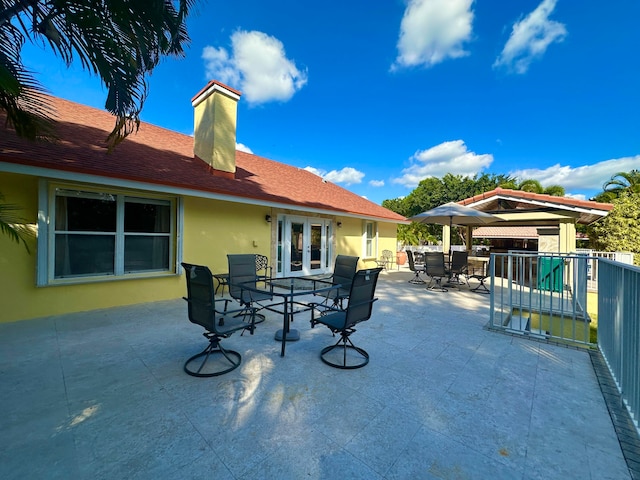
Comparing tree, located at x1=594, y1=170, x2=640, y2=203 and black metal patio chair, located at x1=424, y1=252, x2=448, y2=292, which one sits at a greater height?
tree, located at x1=594, y1=170, x2=640, y2=203

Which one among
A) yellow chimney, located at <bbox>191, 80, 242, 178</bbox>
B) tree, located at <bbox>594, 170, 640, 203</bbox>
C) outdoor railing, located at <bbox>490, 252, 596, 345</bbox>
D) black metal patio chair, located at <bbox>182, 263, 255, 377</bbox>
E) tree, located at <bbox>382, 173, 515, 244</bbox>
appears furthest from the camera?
tree, located at <bbox>382, 173, 515, 244</bbox>

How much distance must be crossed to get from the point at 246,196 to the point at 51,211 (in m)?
4.17

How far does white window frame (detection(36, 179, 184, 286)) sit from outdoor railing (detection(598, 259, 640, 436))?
817cm

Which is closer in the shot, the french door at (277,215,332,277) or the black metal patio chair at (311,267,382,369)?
the black metal patio chair at (311,267,382,369)

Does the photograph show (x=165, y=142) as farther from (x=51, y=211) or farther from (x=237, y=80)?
(x=51, y=211)

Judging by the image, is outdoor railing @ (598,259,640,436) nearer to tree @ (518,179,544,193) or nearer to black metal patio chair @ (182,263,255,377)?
black metal patio chair @ (182,263,255,377)

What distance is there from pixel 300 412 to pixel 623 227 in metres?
20.5

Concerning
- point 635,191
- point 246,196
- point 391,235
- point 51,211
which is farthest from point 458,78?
point 51,211

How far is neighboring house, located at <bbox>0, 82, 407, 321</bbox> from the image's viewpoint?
17.3 ft

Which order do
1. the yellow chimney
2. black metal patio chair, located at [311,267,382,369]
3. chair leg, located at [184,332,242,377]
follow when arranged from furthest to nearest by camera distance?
the yellow chimney → black metal patio chair, located at [311,267,382,369] → chair leg, located at [184,332,242,377]

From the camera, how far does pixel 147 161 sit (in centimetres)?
717

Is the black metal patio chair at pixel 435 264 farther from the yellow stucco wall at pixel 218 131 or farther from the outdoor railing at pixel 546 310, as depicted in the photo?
the yellow stucco wall at pixel 218 131

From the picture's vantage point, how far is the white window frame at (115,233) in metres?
5.30

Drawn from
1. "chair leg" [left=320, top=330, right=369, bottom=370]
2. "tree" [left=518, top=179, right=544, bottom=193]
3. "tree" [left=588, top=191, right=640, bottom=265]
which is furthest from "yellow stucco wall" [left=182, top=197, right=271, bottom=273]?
"tree" [left=518, top=179, right=544, bottom=193]
